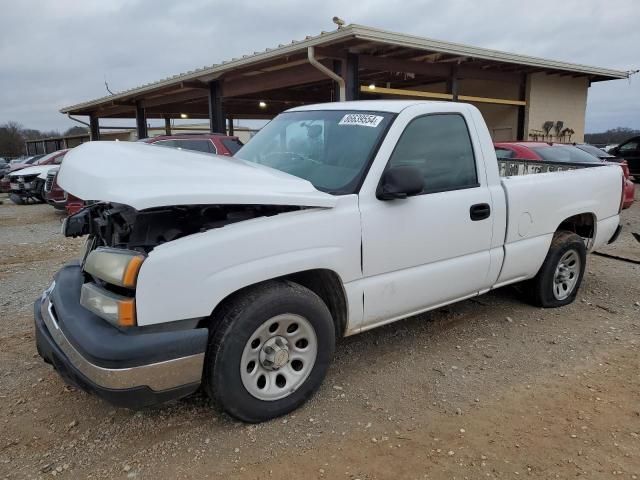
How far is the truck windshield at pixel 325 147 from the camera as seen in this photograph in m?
3.29

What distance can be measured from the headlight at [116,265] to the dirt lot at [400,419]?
3.25 ft

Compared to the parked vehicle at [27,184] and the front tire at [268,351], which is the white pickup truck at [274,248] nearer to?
the front tire at [268,351]

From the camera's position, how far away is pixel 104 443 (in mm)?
2803

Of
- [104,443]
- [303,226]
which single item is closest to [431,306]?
[303,226]

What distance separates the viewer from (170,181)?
2588 millimetres

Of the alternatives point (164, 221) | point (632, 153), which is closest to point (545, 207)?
point (164, 221)

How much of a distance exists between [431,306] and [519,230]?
3.69 ft

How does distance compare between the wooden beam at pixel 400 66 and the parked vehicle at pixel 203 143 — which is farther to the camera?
the wooden beam at pixel 400 66

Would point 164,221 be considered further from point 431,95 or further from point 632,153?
point 632,153

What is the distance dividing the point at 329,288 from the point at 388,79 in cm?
1470

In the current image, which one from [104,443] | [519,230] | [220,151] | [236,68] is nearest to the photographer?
[104,443]

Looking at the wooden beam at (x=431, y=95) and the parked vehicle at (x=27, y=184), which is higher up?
the wooden beam at (x=431, y=95)

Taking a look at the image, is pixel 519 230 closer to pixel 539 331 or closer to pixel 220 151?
pixel 539 331

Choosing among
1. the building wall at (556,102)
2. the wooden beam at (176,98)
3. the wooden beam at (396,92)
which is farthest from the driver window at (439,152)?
the wooden beam at (176,98)
